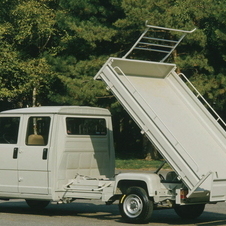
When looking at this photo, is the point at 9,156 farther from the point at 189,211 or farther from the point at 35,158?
the point at 189,211

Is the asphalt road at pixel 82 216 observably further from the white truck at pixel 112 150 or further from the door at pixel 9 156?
the door at pixel 9 156

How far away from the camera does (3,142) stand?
12.2 meters

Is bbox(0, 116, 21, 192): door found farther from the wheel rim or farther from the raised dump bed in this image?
the wheel rim

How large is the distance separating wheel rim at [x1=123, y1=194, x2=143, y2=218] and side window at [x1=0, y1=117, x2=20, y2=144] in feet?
8.76

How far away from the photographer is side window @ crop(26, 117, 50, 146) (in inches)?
459

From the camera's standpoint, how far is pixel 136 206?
10.7 meters

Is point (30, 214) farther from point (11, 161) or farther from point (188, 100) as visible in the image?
point (188, 100)

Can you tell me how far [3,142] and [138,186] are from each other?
3.05 metres

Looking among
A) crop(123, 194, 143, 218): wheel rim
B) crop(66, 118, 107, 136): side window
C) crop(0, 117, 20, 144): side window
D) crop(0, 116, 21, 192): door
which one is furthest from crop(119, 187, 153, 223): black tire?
crop(0, 117, 20, 144): side window

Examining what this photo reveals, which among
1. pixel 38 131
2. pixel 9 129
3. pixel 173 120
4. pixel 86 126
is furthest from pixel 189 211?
pixel 9 129

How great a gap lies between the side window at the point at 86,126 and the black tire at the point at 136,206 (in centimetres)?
182

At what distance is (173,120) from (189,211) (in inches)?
72.1

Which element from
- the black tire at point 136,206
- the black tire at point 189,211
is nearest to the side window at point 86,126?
the black tire at point 136,206

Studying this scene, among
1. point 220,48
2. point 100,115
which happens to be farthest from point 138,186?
point 220,48
